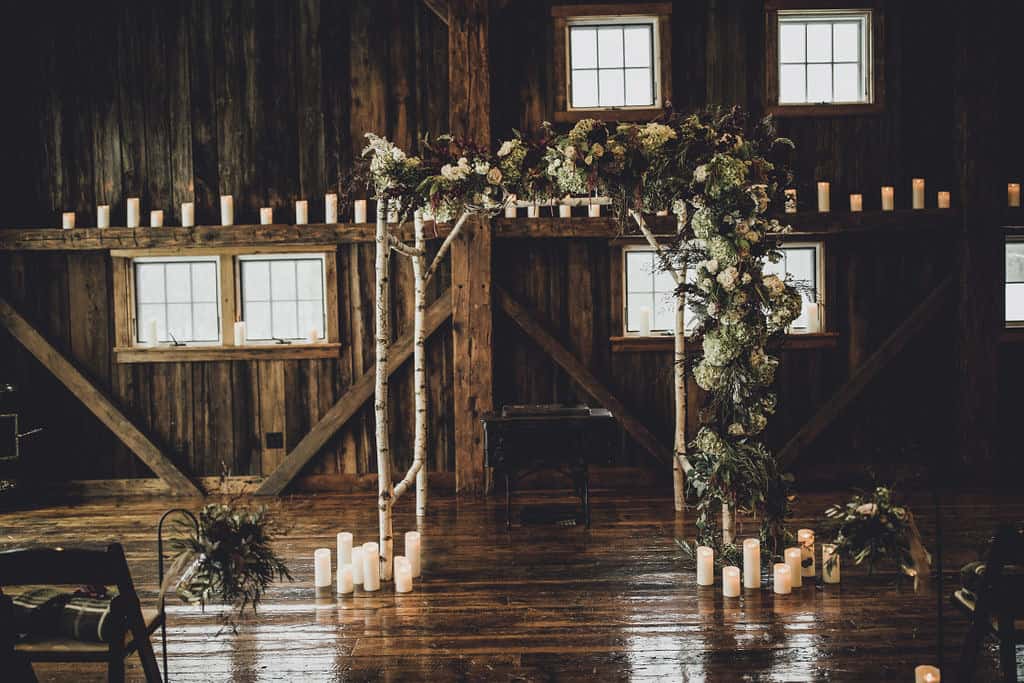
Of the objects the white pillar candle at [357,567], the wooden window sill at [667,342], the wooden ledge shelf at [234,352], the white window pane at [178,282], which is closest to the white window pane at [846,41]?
the wooden window sill at [667,342]

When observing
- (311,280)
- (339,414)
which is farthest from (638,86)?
(339,414)

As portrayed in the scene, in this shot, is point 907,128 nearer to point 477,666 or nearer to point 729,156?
point 729,156

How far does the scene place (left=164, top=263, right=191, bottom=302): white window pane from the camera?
7918 millimetres

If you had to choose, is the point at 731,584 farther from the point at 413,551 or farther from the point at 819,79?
the point at 819,79

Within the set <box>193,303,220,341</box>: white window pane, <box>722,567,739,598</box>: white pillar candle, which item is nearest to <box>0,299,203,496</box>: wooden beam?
<box>193,303,220,341</box>: white window pane

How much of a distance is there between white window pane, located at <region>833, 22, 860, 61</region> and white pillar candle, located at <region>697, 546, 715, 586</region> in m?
4.96

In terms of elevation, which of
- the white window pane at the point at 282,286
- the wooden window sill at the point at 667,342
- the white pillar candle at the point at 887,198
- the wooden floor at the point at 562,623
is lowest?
the wooden floor at the point at 562,623

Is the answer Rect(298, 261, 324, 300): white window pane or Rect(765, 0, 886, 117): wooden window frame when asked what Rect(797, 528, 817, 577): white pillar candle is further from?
Rect(298, 261, 324, 300): white window pane

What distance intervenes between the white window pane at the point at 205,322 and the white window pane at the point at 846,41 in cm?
607

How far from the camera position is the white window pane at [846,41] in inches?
305

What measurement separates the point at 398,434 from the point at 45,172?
3.95 meters

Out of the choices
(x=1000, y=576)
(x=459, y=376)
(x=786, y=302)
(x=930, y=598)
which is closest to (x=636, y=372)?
(x=459, y=376)

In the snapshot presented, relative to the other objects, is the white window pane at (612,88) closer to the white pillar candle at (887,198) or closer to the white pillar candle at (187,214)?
the white pillar candle at (887,198)

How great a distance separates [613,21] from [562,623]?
17.7ft
